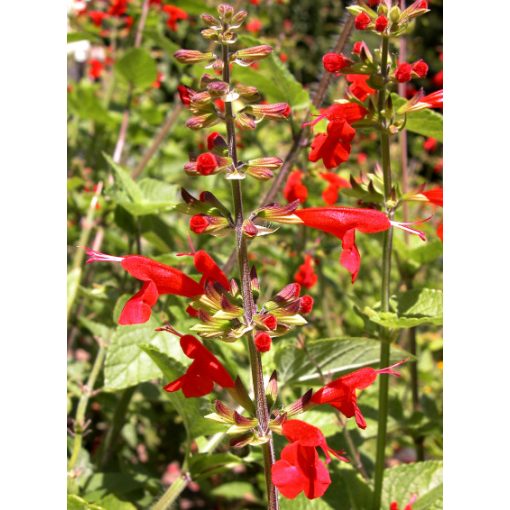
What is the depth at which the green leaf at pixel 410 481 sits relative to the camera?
1.43m

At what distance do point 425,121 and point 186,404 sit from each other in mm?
701

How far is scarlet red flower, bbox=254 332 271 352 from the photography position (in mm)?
846

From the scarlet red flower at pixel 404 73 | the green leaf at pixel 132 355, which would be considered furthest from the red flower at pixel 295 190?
the scarlet red flower at pixel 404 73

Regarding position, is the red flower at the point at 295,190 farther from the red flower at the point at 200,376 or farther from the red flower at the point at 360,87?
the red flower at the point at 200,376

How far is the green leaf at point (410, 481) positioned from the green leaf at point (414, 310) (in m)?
0.35

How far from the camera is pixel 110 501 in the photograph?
1339 mm

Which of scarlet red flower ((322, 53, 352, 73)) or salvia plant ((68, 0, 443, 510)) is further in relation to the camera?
scarlet red flower ((322, 53, 352, 73))

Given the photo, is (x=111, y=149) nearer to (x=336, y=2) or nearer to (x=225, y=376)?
(x=225, y=376)

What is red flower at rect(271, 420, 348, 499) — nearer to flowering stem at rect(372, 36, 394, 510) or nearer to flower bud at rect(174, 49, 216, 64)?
flowering stem at rect(372, 36, 394, 510)

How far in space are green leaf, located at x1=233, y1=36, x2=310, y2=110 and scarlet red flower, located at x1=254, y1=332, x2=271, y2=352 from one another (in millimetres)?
765

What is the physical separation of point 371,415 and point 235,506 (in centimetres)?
108

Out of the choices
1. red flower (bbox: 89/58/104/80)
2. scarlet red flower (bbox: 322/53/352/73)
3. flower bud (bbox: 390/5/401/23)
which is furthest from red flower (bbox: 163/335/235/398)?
red flower (bbox: 89/58/104/80)

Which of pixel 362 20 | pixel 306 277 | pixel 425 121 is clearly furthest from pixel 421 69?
pixel 306 277

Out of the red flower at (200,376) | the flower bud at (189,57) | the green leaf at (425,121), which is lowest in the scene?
the red flower at (200,376)
